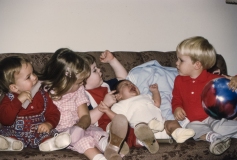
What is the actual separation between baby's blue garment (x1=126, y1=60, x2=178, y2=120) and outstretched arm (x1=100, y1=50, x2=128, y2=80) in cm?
6

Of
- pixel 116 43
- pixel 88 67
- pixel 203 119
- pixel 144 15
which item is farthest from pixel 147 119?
pixel 144 15

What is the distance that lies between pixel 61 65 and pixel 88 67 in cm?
21

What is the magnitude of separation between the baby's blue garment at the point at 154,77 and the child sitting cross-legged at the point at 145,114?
10cm

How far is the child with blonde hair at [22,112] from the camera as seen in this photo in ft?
5.32

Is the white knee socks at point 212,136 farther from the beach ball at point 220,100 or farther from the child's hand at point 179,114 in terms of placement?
the child's hand at point 179,114

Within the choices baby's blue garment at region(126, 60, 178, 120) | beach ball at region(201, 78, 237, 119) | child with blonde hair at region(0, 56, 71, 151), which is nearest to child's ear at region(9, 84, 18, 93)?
child with blonde hair at region(0, 56, 71, 151)

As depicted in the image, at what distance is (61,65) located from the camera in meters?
1.91

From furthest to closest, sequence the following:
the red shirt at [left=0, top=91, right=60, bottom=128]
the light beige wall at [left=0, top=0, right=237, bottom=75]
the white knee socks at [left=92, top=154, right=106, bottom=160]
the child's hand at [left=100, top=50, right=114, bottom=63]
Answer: the light beige wall at [left=0, top=0, right=237, bottom=75] < the child's hand at [left=100, top=50, right=114, bottom=63] < the red shirt at [left=0, top=91, right=60, bottom=128] < the white knee socks at [left=92, top=154, right=106, bottom=160]

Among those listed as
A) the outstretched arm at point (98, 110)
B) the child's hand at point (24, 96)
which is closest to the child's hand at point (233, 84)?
the outstretched arm at point (98, 110)

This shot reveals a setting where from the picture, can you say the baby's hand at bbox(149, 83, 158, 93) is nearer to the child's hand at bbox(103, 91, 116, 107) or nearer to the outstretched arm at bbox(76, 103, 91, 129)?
the child's hand at bbox(103, 91, 116, 107)

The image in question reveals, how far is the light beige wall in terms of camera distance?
2.43m

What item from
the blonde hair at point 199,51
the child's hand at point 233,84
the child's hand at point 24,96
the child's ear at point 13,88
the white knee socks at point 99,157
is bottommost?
the white knee socks at point 99,157

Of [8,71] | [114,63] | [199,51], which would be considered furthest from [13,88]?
[199,51]

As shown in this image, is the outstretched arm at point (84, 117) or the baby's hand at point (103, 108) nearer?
the outstretched arm at point (84, 117)
